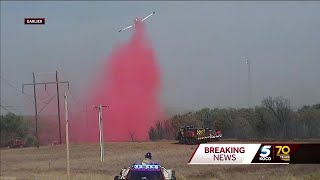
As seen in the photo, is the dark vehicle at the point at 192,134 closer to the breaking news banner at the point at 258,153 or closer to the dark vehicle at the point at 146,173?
the breaking news banner at the point at 258,153

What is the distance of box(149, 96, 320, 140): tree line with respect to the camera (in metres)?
44.8

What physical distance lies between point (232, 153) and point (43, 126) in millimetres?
70031

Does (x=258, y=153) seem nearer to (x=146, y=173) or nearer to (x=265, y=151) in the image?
(x=265, y=151)

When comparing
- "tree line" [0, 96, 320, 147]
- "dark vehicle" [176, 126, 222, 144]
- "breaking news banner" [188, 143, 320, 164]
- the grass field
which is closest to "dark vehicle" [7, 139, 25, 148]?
the grass field

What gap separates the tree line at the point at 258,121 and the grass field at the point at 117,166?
4486 millimetres

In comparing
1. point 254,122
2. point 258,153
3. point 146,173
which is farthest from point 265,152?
point 254,122

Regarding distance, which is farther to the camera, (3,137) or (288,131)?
(3,137)

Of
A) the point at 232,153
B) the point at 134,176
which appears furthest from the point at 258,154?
the point at 134,176

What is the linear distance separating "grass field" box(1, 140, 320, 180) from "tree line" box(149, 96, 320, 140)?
449 centimetres

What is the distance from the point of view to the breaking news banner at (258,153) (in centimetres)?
2622

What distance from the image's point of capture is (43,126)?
92.9 metres

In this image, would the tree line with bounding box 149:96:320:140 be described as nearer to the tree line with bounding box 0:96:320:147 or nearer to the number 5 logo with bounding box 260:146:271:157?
the tree line with bounding box 0:96:320:147

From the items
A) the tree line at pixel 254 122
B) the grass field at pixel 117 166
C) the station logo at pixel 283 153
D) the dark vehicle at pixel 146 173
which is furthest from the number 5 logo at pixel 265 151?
the tree line at pixel 254 122

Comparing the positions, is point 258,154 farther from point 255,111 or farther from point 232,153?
point 255,111
